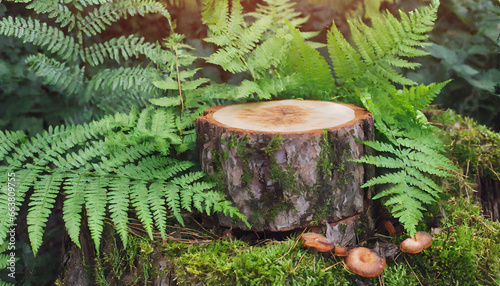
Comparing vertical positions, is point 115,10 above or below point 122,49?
above

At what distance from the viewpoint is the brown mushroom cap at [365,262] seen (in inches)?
75.6

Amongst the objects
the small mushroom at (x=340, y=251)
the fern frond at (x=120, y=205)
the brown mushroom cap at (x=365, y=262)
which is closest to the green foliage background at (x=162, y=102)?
the fern frond at (x=120, y=205)

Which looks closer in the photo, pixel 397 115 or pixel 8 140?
pixel 8 140

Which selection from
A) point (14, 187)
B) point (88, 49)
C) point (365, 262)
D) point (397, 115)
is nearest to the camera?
point (365, 262)

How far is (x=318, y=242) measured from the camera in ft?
6.45

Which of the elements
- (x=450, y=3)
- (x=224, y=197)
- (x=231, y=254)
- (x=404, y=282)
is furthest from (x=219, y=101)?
(x=450, y=3)

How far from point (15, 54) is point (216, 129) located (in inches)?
84.1

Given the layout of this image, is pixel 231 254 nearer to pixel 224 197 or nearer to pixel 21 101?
pixel 224 197

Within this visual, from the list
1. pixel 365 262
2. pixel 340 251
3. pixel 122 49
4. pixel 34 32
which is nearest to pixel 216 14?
pixel 122 49

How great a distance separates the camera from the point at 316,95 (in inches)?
114

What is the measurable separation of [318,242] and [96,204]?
128cm

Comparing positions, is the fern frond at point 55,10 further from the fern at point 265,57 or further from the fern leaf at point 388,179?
the fern leaf at point 388,179

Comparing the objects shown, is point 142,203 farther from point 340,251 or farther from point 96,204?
Answer: point 340,251

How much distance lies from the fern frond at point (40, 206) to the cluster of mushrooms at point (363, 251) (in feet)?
4.75
